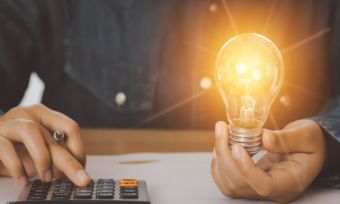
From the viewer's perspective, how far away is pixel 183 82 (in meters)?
0.89

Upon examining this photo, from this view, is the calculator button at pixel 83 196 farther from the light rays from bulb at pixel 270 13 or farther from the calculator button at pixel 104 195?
the light rays from bulb at pixel 270 13

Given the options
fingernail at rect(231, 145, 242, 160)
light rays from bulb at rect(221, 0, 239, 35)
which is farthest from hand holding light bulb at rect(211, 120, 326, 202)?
light rays from bulb at rect(221, 0, 239, 35)

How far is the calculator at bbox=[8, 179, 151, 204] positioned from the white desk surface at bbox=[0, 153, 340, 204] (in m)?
0.02

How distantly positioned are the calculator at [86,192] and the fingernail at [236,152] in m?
0.08

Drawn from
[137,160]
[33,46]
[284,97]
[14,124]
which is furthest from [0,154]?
[284,97]

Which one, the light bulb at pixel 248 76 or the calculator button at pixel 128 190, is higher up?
the light bulb at pixel 248 76

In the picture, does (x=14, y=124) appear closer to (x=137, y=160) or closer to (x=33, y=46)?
A: (x=137, y=160)

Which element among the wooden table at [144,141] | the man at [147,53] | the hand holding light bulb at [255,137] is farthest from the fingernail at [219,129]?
the man at [147,53]

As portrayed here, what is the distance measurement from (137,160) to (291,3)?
468 millimetres

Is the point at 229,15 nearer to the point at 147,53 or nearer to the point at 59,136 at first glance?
the point at 147,53

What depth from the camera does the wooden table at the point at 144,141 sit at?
2.14ft

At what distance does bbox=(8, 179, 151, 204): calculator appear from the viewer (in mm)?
432

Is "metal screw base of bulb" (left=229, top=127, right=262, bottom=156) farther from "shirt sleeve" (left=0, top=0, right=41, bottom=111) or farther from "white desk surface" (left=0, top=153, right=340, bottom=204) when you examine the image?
"shirt sleeve" (left=0, top=0, right=41, bottom=111)

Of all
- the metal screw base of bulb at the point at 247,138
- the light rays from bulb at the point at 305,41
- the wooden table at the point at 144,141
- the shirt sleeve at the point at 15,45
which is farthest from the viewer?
the light rays from bulb at the point at 305,41
